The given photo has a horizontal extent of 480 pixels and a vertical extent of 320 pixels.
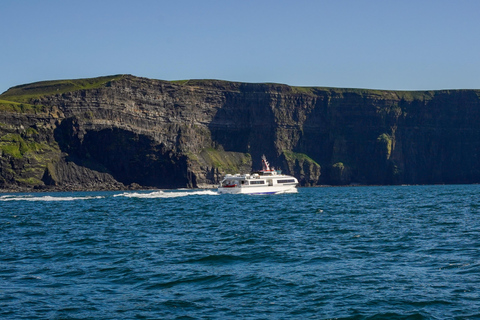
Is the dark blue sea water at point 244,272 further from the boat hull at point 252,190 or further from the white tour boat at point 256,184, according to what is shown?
the white tour boat at point 256,184

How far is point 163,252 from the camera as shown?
3734 centimetres

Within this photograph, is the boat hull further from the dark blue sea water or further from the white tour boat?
the dark blue sea water

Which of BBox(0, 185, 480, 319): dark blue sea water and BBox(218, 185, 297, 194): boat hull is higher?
BBox(218, 185, 297, 194): boat hull

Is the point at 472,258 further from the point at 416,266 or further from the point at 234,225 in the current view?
the point at 234,225

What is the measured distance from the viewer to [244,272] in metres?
30.6

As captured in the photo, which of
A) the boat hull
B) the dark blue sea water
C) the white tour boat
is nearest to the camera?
the dark blue sea water

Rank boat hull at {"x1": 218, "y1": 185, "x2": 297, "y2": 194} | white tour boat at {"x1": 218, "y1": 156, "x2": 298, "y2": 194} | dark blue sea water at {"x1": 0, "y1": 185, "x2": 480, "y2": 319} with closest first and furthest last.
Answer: dark blue sea water at {"x1": 0, "y1": 185, "x2": 480, "y2": 319} < boat hull at {"x1": 218, "y1": 185, "x2": 297, "y2": 194} < white tour boat at {"x1": 218, "y1": 156, "x2": 298, "y2": 194}

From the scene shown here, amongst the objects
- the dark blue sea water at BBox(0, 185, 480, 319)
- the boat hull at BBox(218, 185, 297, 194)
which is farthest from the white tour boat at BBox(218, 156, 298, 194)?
the dark blue sea water at BBox(0, 185, 480, 319)

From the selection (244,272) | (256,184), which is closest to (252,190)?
(256,184)

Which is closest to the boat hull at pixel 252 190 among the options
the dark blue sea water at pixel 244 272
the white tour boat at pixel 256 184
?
the white tour boat at pixel 256 184

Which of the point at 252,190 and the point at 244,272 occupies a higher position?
the point at 252,190

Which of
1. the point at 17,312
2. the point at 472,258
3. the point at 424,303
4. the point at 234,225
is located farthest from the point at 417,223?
the point at 17,312

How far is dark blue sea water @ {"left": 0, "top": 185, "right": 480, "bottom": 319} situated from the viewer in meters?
23.1

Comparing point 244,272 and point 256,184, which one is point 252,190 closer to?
point 256,184
